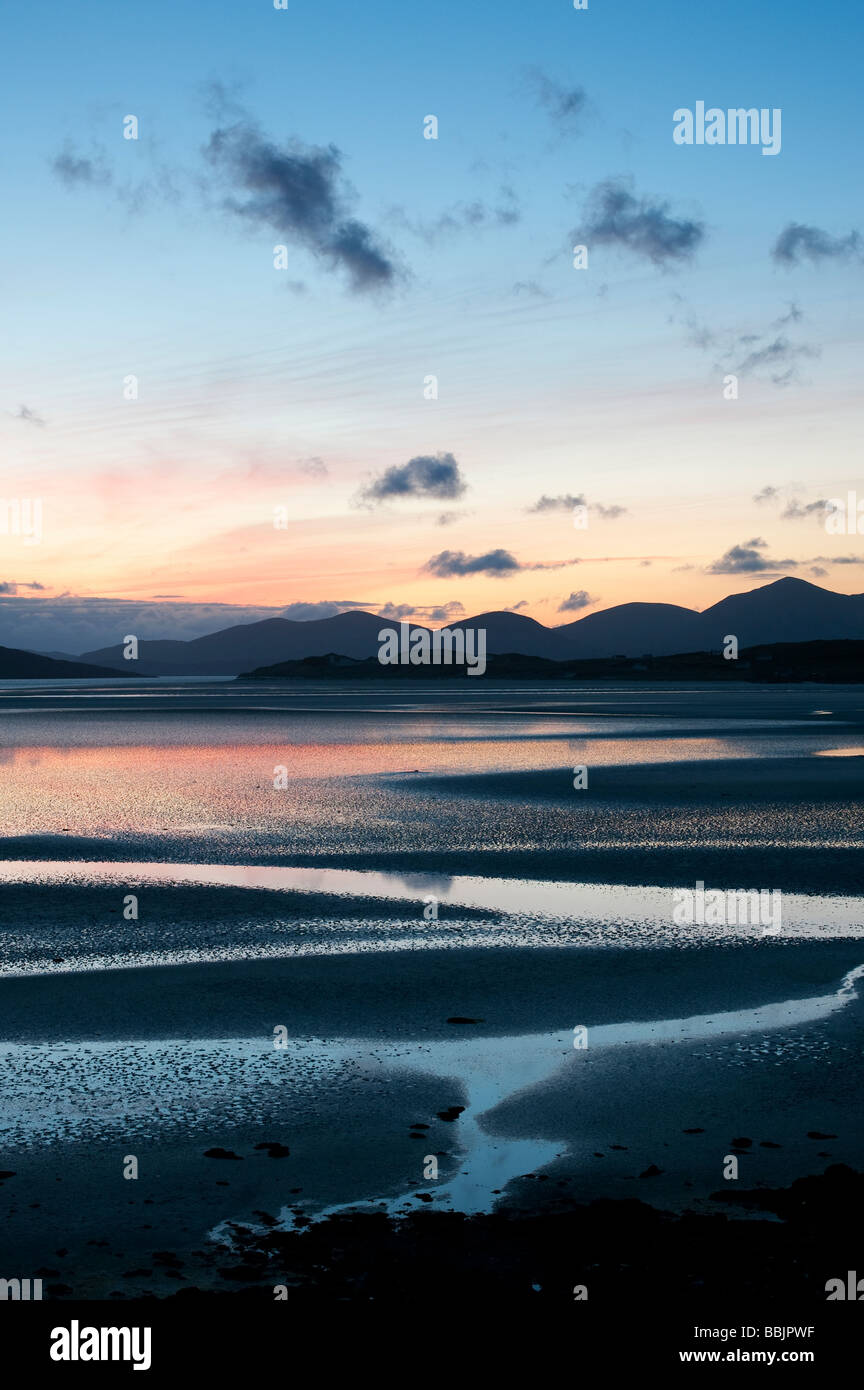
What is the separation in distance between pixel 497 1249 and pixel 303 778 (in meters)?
25.8

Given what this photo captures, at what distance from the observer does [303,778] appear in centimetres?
3152

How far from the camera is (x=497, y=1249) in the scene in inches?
239

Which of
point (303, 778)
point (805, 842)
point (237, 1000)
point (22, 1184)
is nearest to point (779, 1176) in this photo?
point (22, 1184)

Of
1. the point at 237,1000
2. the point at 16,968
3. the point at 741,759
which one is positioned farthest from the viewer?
the point at 741,759

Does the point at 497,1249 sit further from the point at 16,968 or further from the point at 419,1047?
the point at 16,968
